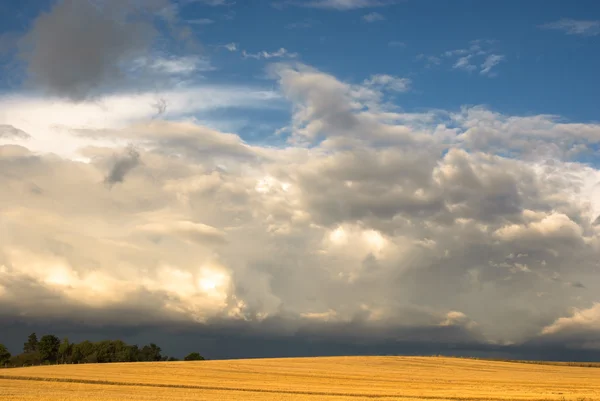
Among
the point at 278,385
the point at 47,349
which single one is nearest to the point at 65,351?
the point at 47,349

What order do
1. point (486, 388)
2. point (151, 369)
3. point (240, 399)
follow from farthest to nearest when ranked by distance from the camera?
1. point (151, 369)
2. point (486, 388)
3. point (240, 399)

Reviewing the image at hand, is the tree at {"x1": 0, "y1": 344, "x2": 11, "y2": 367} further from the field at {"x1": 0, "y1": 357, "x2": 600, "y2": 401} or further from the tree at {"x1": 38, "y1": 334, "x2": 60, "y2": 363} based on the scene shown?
the field at {"x1": 0, "y1": 357, "x2": 600, "y2": 401}

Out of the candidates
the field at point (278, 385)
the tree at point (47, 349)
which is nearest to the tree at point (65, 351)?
the tree at point (47, 349)

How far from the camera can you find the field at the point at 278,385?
57594 mm

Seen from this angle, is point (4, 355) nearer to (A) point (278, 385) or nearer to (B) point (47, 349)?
(B) point (47, 349)

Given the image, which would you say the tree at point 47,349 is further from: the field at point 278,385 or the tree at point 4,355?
the field at point 278,385

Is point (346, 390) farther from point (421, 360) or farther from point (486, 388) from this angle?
point (421, 360)

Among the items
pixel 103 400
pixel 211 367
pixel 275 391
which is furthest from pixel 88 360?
pixel 103 400

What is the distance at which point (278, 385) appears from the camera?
243ft

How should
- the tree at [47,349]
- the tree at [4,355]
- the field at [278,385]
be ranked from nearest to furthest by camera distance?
the field at [278,385], the tree at [4,355], the tree at [47,349]

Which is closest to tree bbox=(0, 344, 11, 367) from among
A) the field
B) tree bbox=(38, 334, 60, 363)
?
tree bbox=(38, 334, 60, 363)

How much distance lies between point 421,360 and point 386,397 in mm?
83829

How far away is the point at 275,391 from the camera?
217ft

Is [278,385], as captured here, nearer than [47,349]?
Yes
